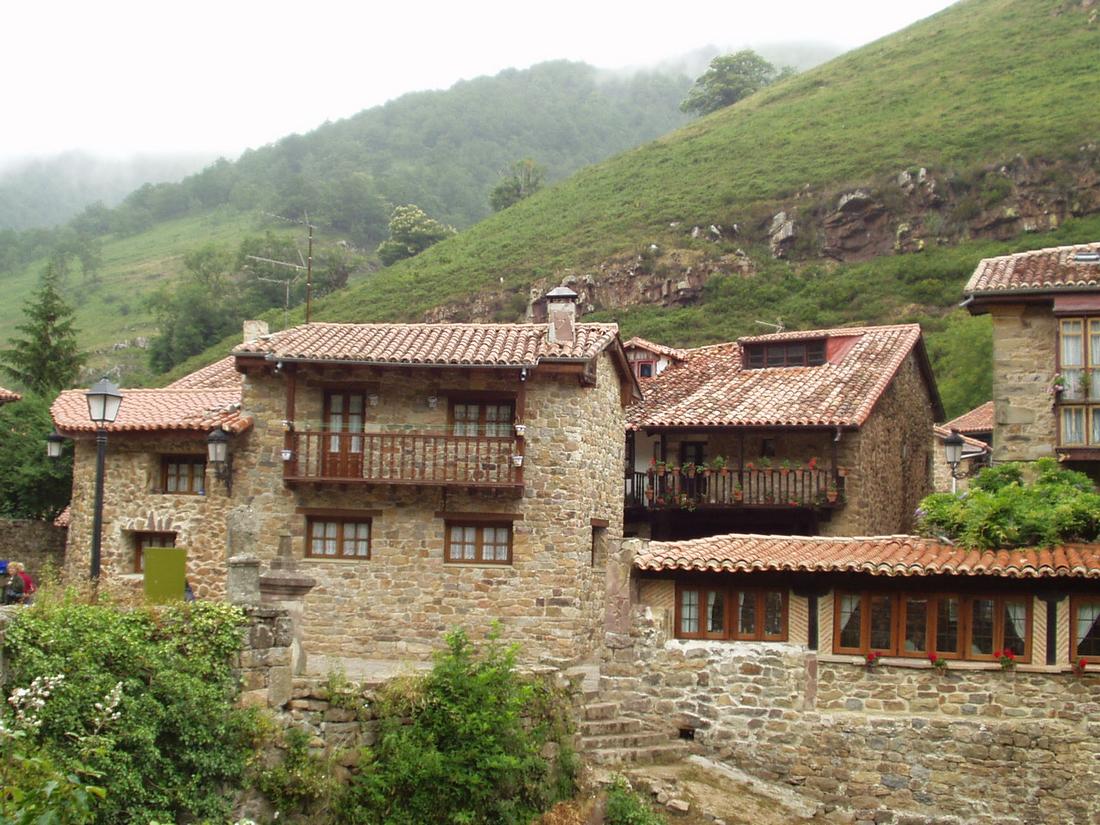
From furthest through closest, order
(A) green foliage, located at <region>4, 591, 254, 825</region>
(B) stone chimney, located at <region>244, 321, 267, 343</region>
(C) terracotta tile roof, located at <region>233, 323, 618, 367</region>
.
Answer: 1. (B) stone chimney, located at <region>244, 321, 267, 343</region>
2. (C) terracotta tile roof, located at <region>233, 323, 618, 367</region>
3. (A) green foliage, located at <region>4, 591, 254, 825</region>

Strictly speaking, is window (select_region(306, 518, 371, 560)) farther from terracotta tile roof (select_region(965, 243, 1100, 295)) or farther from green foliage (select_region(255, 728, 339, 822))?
terracotta tile roof (select_region(965, 243, 1100, 295))

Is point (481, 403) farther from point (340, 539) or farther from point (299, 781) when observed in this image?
point (299, 781)

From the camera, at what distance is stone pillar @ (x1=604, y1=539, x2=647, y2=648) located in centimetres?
1734

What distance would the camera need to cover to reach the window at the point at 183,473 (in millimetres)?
23672

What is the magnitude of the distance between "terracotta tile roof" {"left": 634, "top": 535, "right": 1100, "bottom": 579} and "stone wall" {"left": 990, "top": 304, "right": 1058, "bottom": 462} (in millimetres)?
4099

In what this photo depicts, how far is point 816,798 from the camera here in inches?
646

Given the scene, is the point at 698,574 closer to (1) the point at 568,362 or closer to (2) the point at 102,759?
(1) the point at 568,362

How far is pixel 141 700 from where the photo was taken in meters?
11.1

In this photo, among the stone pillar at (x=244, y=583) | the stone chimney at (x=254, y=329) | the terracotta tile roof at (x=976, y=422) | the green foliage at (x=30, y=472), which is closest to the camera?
the stone pillar at (x=244, y=583)

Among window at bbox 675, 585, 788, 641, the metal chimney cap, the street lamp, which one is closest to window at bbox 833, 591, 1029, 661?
window at bbox 675, 585, 788, 641

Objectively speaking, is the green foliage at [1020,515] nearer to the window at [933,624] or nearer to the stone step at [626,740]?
the window at [933,624]

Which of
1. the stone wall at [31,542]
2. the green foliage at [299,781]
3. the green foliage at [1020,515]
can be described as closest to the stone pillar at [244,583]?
the green foliage at [299,781]

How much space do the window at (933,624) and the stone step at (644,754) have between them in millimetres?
2522

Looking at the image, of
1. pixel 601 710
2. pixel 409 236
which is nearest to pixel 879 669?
pixel 601 710
